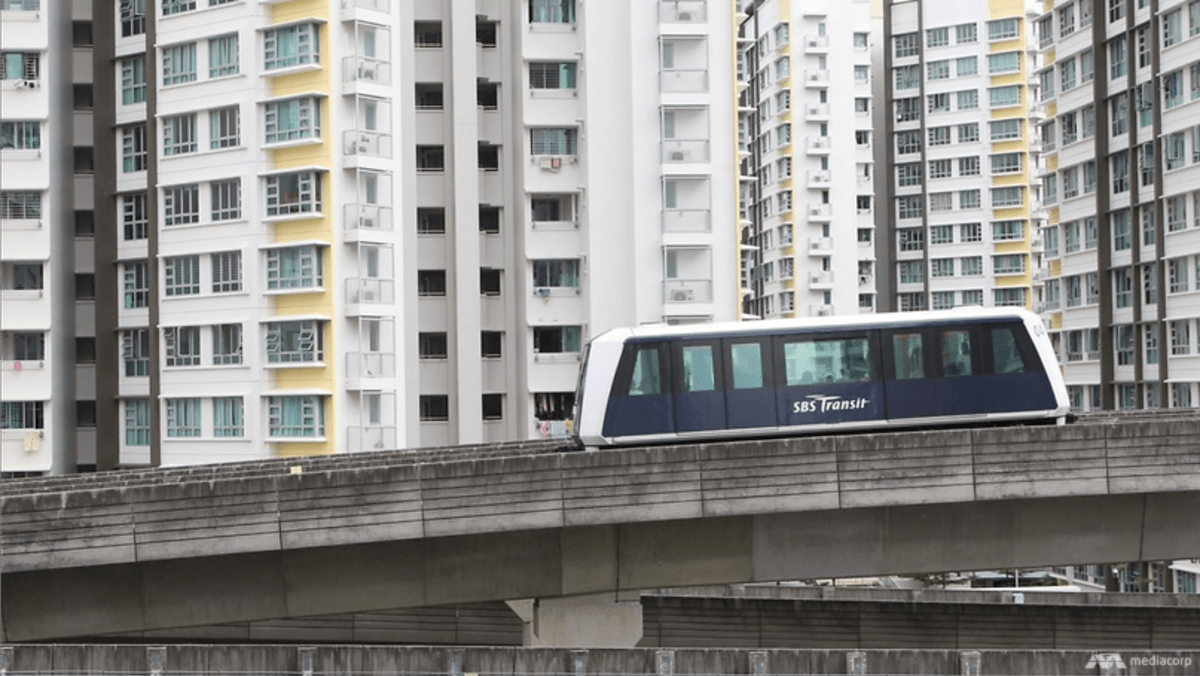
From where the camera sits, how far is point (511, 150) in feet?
194

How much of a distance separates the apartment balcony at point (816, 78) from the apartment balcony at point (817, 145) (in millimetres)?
3805

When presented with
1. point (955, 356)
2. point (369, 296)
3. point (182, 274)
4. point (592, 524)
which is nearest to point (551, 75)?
point (369, 296)

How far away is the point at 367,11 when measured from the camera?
5366cm

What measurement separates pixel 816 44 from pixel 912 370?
289 ft

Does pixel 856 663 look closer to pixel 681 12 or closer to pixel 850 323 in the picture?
pixel 850 323

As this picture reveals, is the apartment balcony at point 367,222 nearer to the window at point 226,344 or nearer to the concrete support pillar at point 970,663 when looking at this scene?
the window at point 226,344

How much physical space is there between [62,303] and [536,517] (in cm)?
3975

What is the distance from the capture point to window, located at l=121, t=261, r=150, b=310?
5872 cm

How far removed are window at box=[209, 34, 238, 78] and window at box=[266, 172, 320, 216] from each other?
423cm

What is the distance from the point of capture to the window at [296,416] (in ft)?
172

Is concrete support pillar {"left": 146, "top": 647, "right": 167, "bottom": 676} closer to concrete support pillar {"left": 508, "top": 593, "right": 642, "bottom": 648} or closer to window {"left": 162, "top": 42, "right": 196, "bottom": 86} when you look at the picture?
concrete support pillar {"left": 508, "top": 593, "right": 642, "bottom": 648}

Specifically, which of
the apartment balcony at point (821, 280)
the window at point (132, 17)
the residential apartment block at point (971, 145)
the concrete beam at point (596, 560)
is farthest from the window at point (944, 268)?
the concrete beam at point (596, 560)

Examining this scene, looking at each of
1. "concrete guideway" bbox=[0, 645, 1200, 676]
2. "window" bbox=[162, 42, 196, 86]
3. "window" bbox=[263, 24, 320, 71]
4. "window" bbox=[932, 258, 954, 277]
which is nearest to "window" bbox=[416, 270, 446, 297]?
"window" bbox=[263, 24, 320, 71]

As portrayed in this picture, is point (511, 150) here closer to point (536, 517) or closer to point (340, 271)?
point (340, 271)
